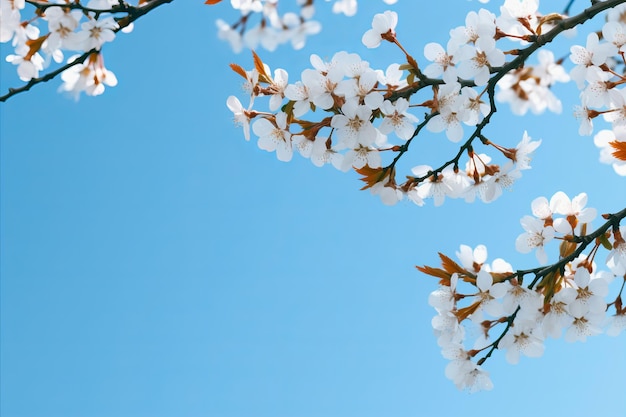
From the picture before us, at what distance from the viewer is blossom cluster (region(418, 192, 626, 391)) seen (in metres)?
1.85

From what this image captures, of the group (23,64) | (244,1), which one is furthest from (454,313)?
(23,64)

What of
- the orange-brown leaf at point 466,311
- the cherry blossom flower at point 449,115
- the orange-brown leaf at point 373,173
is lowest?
the orange-brown leaf at point 466,311

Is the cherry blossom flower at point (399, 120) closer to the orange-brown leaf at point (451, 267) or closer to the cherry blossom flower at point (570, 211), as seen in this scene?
the orange-brown leaf at point (451, 267)

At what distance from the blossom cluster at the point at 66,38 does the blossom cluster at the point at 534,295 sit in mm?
1348

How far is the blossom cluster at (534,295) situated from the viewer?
1.85m

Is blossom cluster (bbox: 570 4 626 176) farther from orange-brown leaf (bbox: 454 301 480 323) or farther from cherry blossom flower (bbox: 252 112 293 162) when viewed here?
cherry blossom flower (bbox: 252 112 293 162)

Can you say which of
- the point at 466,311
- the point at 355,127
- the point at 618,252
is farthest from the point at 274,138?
the point at 618,252

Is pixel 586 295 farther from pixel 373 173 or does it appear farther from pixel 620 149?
pixel 373 173

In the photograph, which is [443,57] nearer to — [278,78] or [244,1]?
[278,78]

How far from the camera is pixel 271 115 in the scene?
1.97 metres

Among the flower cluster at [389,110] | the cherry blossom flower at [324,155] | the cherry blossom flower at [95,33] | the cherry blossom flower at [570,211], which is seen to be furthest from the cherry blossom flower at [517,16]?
the cherry blossom flower at [95,33]

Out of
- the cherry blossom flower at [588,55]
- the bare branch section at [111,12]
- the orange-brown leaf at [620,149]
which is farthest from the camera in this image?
the bare branch section at [111,12]

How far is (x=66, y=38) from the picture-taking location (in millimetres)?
2285

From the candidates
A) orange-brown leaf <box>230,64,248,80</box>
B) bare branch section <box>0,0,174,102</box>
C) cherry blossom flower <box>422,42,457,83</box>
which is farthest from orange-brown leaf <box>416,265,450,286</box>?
bare branch section <box>0,0,174,102</box>
